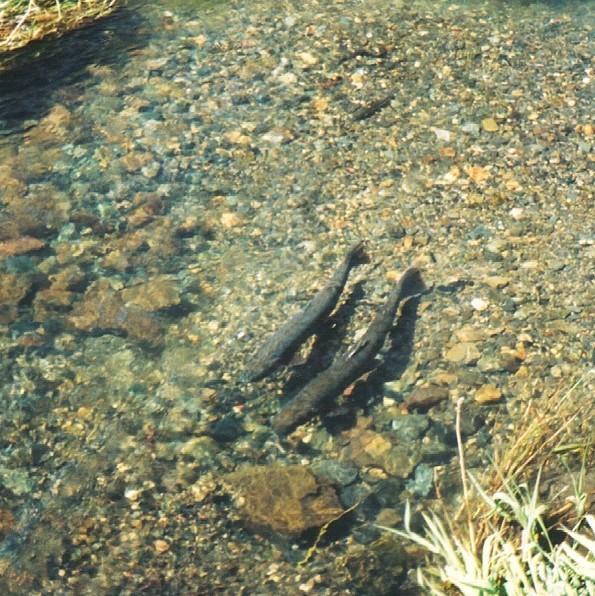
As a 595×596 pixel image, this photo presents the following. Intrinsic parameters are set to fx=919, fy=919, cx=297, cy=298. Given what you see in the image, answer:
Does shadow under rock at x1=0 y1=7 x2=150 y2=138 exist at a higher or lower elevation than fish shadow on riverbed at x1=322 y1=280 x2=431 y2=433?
higher

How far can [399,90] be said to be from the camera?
19.9 ft

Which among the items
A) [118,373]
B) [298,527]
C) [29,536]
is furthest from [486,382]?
[29,536]

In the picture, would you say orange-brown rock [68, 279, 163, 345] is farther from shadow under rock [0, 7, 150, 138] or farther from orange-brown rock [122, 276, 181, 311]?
shadow under rock [0, 7, 150, 138]

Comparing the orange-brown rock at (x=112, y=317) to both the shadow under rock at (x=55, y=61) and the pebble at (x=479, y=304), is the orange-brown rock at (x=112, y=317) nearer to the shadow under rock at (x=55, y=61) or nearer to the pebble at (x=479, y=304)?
the pebble at (x=479, y=304)

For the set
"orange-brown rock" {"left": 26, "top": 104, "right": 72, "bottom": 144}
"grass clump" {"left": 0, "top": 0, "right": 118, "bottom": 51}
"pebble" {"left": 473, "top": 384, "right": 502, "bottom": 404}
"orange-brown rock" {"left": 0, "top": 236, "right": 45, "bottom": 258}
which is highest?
"grass clump" {"left": 0, "top": 0, "right": 118, "bottom": 51}

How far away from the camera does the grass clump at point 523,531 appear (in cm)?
279

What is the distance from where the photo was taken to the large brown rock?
3.55 m

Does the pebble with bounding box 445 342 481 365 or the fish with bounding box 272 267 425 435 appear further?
the pebble with bounding box 445 342 481 365

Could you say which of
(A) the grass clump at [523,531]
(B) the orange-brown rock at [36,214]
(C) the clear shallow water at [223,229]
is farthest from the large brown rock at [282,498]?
(B) the orange-brown rock at [36,214]

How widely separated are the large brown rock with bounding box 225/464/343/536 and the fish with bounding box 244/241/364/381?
52 centimetres

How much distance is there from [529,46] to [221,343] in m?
3.54

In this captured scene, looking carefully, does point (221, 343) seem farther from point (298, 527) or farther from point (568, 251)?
point (568, 251)

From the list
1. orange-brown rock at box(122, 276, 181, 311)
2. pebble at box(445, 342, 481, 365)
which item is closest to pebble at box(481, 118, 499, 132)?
pebble at box(445, 342, 481, 365)

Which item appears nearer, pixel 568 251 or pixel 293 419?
pixel 293 419
